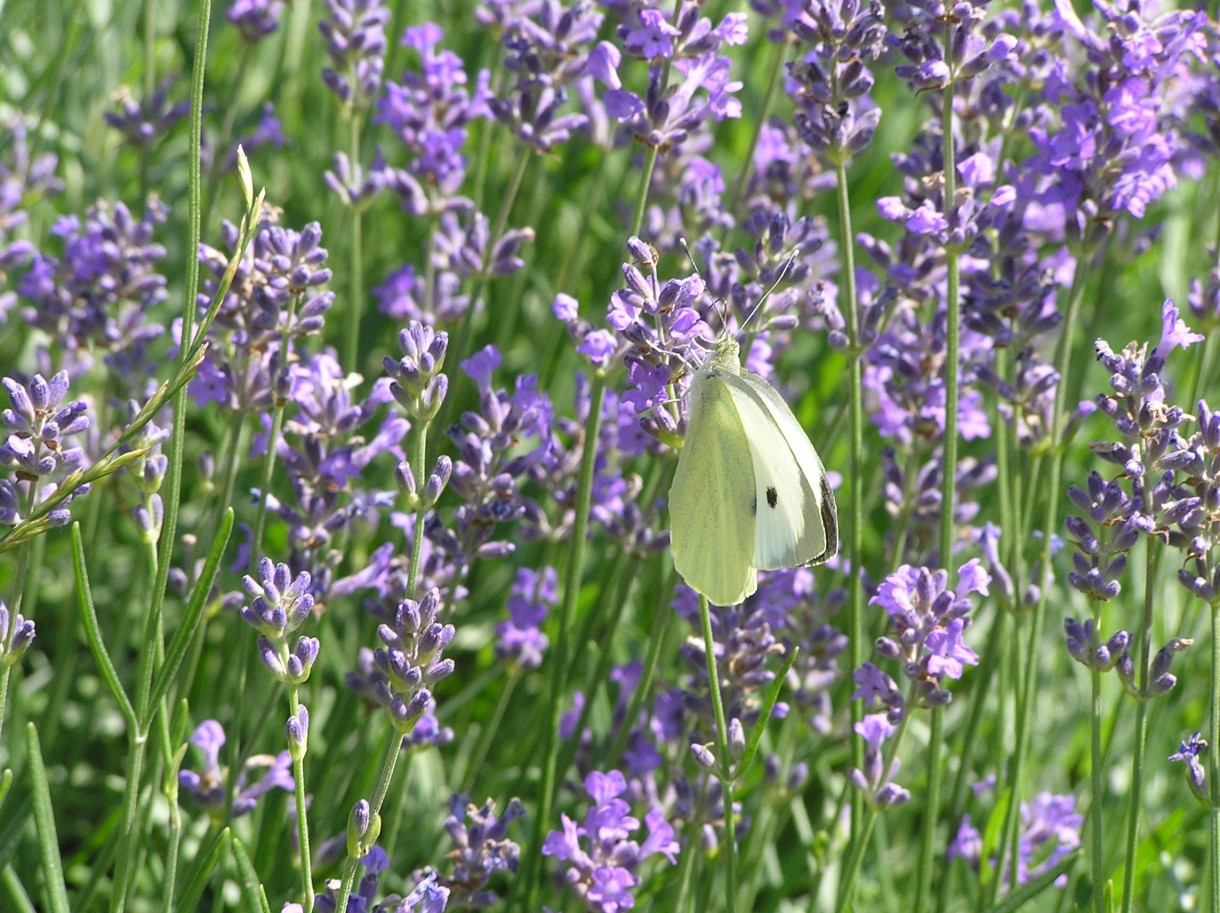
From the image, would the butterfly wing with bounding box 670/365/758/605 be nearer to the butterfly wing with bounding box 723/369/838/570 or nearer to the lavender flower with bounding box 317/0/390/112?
the butterfly wing with bounding box 723/369/838/570

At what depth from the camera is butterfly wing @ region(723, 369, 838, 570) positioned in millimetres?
1939

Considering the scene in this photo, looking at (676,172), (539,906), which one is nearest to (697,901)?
(539,906)

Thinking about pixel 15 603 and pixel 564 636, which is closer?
pixel 15 603

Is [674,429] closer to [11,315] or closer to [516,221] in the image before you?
[516,221]

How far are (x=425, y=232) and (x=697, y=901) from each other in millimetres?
1995

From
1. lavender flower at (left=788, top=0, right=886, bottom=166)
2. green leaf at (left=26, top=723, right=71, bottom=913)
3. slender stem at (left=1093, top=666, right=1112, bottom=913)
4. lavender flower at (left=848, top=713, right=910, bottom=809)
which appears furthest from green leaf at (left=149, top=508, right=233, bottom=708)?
slender stem at (left=1093, top=666, right=1112, bottom=913)

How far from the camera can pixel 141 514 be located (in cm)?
194

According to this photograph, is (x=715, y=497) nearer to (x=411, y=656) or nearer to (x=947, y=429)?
(x=947, y=429)

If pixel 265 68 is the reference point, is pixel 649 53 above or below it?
below

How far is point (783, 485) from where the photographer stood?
6.59ft

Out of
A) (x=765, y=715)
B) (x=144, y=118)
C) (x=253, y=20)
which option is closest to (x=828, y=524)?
(x=765, y=715)

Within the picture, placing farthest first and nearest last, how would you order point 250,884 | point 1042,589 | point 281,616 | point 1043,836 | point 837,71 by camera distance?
1. point 1043,836
2. point 1042,589
3. point 837,71
4. point 250,884
5. point 281,616

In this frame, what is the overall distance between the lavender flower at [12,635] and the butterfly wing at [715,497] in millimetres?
879

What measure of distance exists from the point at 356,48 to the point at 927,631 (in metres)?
1.72
